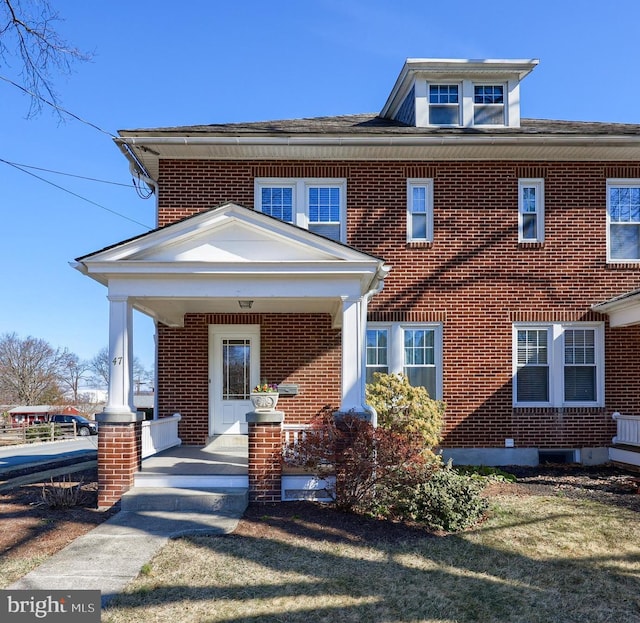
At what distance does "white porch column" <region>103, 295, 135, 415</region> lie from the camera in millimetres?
8469

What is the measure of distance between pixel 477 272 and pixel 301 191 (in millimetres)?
3908

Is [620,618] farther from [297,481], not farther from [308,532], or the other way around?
[297,481]

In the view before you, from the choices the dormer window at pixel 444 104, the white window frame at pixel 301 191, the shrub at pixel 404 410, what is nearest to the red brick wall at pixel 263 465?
the shrub at pixel 404 410

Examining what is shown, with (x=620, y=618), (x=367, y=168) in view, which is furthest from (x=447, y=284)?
(x=620, y=618)

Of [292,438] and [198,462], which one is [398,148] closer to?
[292,438]

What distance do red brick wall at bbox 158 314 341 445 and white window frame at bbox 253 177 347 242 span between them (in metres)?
1.91

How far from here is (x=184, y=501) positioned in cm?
799

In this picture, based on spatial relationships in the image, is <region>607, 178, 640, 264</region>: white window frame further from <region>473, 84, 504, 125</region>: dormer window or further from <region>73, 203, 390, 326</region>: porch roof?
<region>73, 203, 390, 326</region>: porch roof

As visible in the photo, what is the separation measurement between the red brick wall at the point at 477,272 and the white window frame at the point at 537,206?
12 centimetres

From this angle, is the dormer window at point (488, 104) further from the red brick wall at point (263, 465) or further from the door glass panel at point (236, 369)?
the red brick wall at point (263, 465)

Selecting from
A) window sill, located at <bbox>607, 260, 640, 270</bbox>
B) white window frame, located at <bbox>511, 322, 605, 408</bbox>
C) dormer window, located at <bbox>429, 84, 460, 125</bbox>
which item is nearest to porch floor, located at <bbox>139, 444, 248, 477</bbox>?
white window frame, located at <bbox>511, 322, 605, 408</bbox>

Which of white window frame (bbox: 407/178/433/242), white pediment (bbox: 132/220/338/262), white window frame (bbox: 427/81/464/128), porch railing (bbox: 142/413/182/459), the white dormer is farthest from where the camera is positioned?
white window frame (bbox: 427/81/464/128)

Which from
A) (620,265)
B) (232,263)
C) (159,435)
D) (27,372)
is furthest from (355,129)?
(27,372)

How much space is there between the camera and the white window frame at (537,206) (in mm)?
11961
